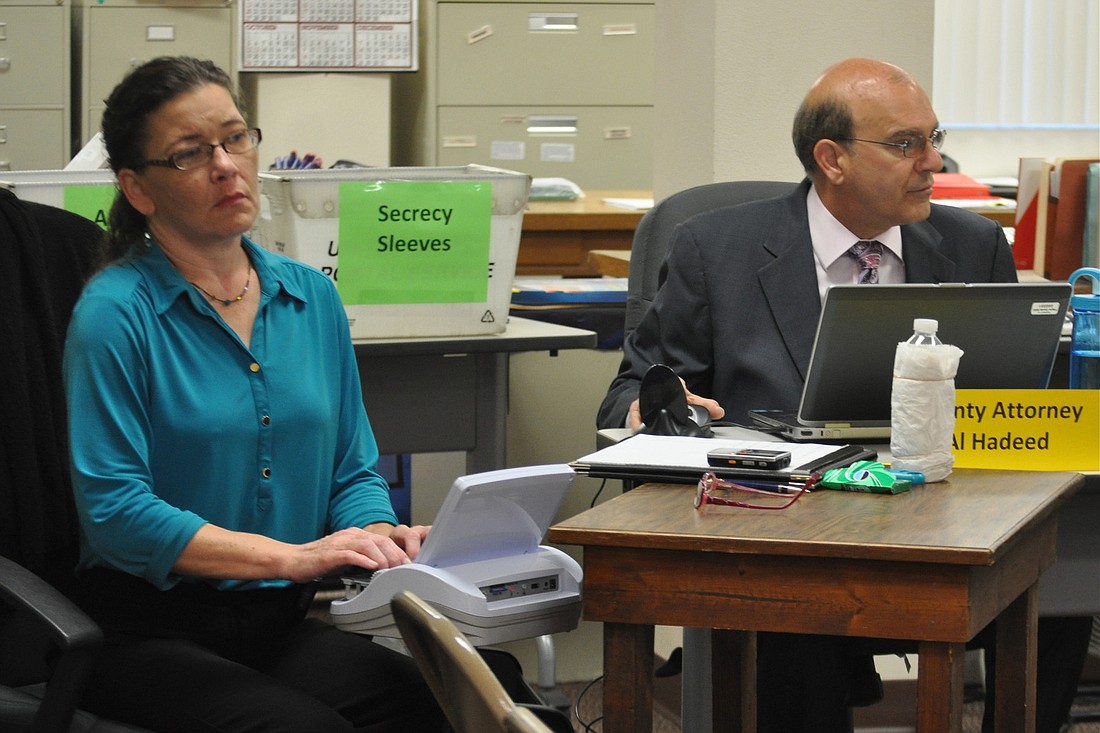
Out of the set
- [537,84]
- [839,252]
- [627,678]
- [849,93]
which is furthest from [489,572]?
[537,84]

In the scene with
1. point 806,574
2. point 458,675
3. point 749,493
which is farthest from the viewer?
point 749,493

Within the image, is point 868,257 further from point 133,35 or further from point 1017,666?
point 133,35

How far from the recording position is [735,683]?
172 cm

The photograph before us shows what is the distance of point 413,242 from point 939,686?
4.72 feet

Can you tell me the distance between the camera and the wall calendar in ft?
18.0

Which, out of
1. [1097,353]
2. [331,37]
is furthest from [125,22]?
[1097,353]

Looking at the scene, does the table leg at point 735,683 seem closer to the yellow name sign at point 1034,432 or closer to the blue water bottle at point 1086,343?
the yellow name sign at point 1034,432

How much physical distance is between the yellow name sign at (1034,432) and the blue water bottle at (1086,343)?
0.91 ft

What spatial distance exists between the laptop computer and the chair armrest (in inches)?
33.0

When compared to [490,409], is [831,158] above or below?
above

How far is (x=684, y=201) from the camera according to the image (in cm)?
234

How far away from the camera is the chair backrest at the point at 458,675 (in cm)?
76

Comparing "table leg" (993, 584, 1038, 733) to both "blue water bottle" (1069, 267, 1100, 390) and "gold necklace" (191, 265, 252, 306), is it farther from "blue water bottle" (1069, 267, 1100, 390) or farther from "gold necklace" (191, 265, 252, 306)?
"gold necklace" (191, 265, 252, 306)

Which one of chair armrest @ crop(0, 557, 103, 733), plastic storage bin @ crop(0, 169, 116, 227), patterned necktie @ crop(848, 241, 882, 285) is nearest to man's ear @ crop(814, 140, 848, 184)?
patterned necktie @ crop(848, 241, 882, 285)
